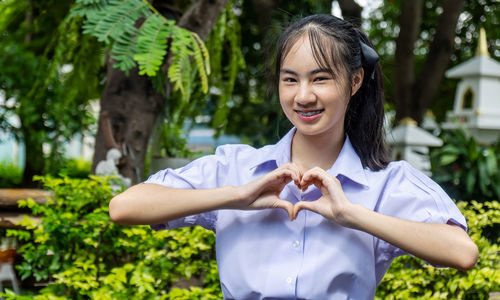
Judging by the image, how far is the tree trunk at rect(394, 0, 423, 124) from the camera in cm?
754

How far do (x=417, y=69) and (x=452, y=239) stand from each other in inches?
485

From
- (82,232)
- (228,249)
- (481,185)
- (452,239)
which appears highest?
(452,239)

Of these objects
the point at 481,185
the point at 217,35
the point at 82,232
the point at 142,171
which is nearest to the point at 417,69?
the point at 481,185

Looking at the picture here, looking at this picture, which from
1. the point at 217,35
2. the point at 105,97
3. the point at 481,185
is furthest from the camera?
the point at 481,185

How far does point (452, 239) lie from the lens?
1.38m

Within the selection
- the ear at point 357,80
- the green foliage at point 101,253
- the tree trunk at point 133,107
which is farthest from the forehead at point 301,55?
the tree trunk at point 133,107

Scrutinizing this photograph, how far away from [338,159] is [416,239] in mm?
338

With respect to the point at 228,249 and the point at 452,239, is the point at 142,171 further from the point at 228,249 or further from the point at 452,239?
the point at 452,239

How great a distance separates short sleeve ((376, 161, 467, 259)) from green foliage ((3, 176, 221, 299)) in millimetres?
1274

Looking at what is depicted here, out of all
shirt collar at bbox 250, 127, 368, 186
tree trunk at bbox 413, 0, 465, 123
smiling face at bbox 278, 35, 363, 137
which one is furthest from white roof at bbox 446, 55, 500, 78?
smiling face at bbox 278, 35, 363, 137

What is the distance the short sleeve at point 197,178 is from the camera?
62.7 inches

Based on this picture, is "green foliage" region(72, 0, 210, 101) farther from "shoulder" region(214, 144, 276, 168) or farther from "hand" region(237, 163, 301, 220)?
"hand" region(237, 163, 301, 220)

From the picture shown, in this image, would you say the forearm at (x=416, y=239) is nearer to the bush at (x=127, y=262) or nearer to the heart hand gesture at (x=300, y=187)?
the heart hand gesture at (x=300, y=187)

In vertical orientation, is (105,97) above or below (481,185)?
above
